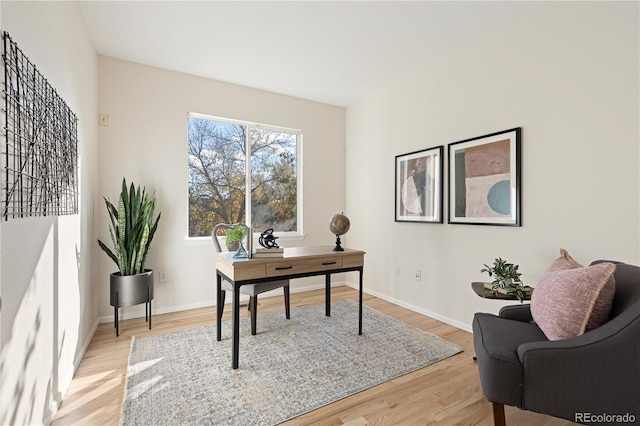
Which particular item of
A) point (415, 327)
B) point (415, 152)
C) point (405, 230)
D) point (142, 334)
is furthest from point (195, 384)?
point (415, 152)

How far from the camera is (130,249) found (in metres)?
2.76

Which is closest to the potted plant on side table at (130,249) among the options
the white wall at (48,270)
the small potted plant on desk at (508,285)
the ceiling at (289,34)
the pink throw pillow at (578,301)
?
the white wall at (48,270)

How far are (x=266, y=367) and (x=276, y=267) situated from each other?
2.28 ft

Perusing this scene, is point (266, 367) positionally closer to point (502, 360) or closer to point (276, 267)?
point (276, 267)

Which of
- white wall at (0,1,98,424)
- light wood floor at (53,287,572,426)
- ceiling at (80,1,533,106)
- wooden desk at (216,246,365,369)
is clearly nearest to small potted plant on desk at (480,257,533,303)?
light wood floor at (53,287,572,426)

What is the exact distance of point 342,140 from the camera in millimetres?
4559

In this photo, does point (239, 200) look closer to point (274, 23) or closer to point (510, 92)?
point (274, 23)

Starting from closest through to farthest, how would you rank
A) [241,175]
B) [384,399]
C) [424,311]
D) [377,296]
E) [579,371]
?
[579,371], [384,399], [424,311], [241,175], [377,296]

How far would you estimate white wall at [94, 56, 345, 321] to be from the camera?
10.0 feet

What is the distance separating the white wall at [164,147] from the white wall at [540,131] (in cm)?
214

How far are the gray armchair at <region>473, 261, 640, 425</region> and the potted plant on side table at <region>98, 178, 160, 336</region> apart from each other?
2.74 meters

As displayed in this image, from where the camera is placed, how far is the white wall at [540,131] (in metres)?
1.94

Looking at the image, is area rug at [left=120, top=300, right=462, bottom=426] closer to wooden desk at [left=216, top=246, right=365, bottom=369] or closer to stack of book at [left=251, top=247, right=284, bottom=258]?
wooden desk at [left=216, top=246, right=365, bottom=369]

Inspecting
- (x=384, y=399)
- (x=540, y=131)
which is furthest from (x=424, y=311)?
(x=540, y=131)
